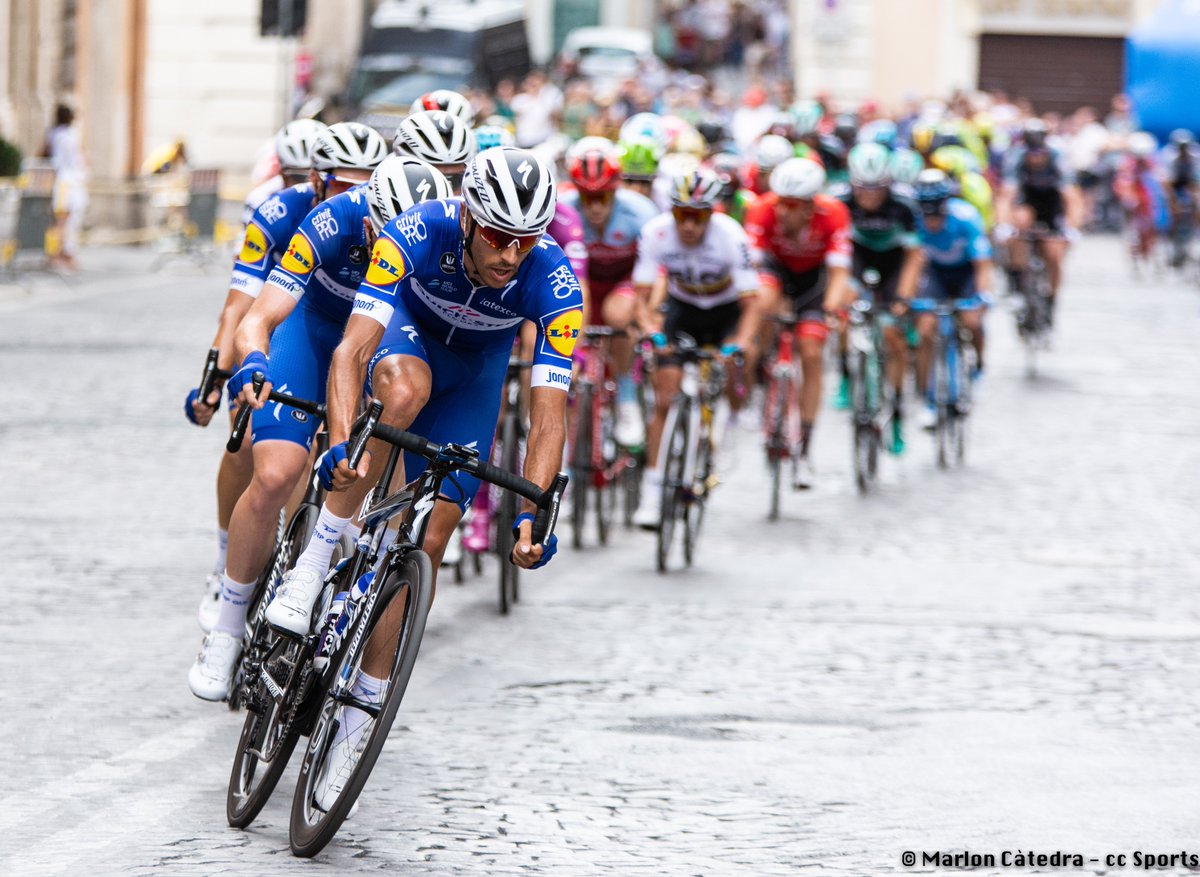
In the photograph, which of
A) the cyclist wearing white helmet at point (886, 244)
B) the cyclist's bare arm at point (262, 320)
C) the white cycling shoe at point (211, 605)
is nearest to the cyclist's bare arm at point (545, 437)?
the cyclist's bare arm at point (262, 320)

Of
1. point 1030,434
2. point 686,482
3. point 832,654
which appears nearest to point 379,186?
point 832,654

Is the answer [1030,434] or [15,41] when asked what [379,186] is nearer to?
[1030,434]

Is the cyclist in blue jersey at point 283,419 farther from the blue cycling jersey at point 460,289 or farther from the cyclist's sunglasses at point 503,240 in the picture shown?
the cyclist's sunglasses at point 503,240

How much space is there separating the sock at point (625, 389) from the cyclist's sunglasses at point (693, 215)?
1172 mm

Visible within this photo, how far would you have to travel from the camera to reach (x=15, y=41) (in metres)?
40.9

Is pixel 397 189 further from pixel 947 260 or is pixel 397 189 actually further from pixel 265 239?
pixel 947 260

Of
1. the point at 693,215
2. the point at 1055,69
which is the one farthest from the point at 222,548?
the point at 1055,69

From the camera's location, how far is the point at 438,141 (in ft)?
28.1

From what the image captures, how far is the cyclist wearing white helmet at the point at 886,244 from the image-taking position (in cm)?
1547

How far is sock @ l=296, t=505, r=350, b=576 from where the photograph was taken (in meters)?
6.49

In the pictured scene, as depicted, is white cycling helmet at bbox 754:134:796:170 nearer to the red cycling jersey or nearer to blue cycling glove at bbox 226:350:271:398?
the red cycling jersey

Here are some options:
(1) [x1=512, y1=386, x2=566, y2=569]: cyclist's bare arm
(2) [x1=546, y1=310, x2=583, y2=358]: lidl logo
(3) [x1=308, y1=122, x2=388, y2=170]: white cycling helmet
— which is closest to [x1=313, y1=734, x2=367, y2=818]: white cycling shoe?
(1) [x1=512, y1=386, x2=566, y2=569]: cyclist's bare arm

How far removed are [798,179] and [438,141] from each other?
542 cm

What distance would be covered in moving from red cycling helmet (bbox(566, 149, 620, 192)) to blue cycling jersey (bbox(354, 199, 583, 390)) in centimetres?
543
